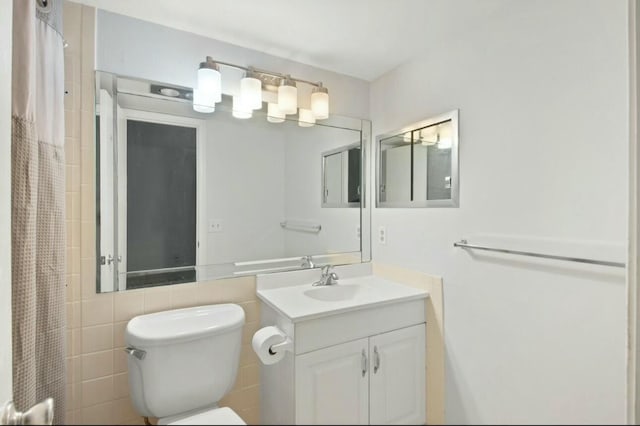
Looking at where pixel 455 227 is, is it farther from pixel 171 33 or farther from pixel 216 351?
pixel 171 33

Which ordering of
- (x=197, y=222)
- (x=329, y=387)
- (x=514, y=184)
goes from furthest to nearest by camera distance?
1. (x=197, y=222)
2. (x=329, y=387)
3. (x=514, y=184)

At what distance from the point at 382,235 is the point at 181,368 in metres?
1.19

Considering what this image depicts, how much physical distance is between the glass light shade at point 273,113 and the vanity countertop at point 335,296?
872mm

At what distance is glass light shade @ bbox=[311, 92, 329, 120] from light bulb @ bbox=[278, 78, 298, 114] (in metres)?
0.13

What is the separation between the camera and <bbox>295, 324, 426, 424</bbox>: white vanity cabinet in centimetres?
125

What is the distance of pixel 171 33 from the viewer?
134 centimetres

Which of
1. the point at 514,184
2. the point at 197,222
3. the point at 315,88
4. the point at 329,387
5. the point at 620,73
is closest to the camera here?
the point at 620,73

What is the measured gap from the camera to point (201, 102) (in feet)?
4.60

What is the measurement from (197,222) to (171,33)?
0.84m

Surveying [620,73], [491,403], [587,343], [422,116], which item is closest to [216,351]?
[491,403]

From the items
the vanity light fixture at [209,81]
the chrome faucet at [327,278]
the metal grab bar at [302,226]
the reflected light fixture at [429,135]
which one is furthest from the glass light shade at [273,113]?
the chrome faucet at [327,278]

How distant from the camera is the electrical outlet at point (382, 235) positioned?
1783 mm

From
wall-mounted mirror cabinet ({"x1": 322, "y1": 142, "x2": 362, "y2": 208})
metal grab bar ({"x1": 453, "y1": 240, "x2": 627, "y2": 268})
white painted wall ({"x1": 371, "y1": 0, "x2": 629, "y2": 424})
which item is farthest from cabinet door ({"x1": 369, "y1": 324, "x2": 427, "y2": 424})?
wall-mounted mirror cabinet ({"x1": 322, "y1": 142, "x2": 362, "y2": 208})

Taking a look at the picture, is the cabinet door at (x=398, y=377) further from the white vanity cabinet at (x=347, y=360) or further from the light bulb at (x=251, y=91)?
the light bulb at (x=251, y=91)
